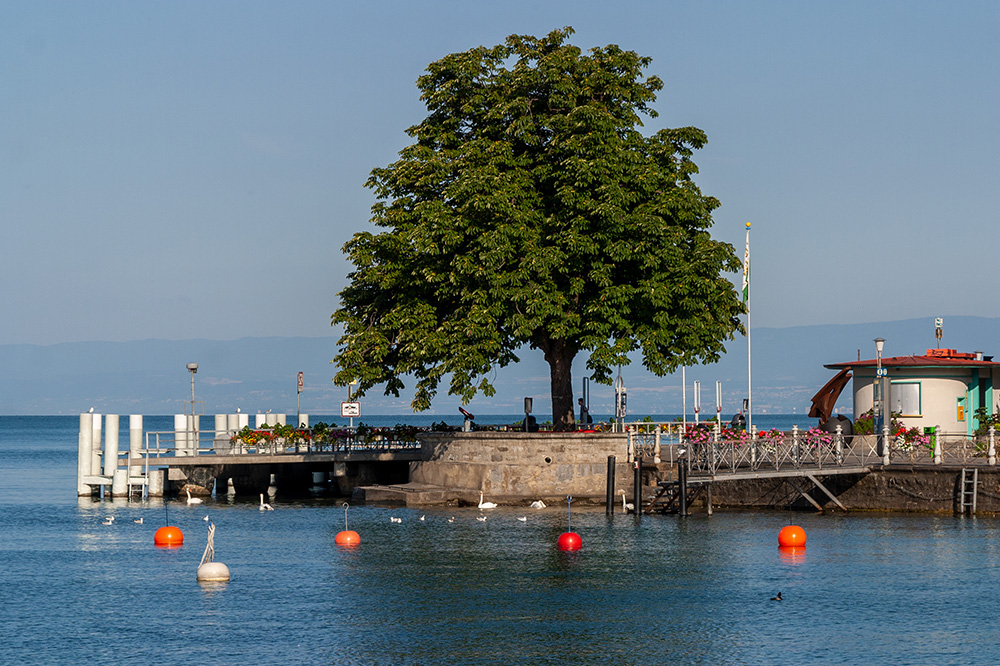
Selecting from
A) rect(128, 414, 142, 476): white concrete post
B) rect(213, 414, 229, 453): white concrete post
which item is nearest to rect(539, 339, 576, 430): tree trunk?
rect(213, 414, 229, 453): white concrete post

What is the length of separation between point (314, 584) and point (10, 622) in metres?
7.57

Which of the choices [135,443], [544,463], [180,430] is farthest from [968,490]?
[135,443]

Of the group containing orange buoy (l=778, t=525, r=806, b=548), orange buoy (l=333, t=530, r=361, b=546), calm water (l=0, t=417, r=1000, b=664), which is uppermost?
orange buoy (l=778, t=525, r=806, b=548)

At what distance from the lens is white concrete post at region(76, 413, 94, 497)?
56250mm

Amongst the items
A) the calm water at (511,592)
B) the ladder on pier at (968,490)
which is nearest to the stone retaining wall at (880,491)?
the ladder on pier at (968,490)

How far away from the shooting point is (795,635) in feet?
88.4

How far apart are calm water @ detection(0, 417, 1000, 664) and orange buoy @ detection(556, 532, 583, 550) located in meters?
0.34

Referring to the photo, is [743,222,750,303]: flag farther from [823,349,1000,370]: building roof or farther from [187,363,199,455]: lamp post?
[187,363,199,455]: lamp post

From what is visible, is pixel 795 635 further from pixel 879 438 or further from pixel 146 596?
pixel 879 438

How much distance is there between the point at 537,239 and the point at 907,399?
15.0m

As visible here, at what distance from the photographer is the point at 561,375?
52469 millimetres

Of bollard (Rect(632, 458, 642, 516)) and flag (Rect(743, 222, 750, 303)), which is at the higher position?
flag (Rect(743, 222, 750, 303))

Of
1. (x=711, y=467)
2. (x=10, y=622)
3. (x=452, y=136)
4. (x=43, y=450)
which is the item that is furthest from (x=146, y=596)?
(x=43, y=450)

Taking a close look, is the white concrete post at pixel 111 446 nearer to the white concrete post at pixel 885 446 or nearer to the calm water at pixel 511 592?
the calm water at pixel 511 592
